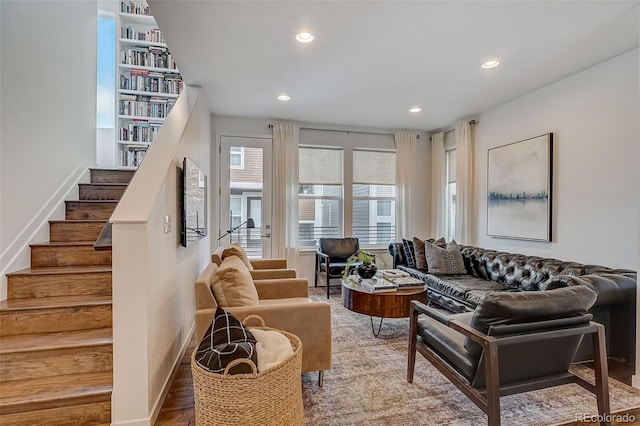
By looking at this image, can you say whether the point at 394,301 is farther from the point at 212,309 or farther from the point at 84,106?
the point at 84,106

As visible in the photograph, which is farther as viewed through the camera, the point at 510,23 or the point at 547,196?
the point at 547,196

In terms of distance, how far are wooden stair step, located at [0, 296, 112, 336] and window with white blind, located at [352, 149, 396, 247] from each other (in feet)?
13.3

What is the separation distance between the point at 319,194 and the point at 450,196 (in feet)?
7.52

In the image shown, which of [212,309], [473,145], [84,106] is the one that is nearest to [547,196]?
[473,145]

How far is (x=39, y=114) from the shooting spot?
2.70 metres

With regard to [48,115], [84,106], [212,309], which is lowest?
[212,309]

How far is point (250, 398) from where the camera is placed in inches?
55.2

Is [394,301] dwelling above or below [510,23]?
below

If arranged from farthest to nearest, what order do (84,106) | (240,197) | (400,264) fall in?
1. (240,197)
2. (400,264)
3. (84,106)

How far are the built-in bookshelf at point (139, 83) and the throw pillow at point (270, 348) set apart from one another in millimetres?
3900

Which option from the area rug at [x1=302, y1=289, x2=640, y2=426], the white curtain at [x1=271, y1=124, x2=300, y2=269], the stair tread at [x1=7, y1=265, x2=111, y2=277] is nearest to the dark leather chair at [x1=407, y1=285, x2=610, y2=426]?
the area rug at [x1=302, y1=289, x2=640, y2=426]

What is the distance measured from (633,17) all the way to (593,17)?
0.98 ft

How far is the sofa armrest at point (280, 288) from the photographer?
2.98 meters

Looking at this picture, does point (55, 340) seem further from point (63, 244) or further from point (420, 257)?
point (420, 257)
